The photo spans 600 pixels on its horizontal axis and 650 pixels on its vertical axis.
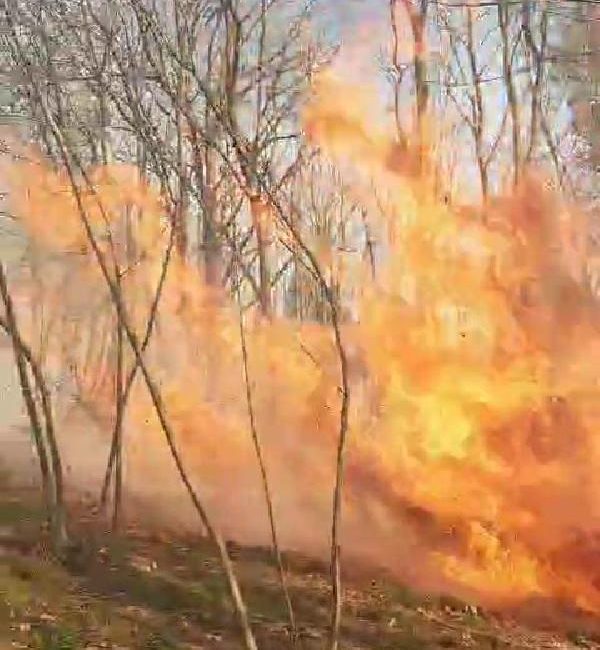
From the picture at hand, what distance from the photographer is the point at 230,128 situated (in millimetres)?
7805

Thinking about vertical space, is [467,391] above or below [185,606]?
above

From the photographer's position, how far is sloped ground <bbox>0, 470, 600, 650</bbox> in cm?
849

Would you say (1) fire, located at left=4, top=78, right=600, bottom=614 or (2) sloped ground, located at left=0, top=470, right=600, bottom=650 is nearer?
(2) sloped ground, located at left=0, top=470, right=600, bottom=650

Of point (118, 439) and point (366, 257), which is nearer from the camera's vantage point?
point (118, 439)

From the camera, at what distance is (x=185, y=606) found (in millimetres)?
9219

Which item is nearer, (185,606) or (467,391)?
(185,606)

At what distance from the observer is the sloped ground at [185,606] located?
8.49 meters

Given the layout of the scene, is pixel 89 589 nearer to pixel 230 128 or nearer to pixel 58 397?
pixel 230 128

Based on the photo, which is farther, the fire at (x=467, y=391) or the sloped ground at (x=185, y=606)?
the fire at (x=467, y=391)

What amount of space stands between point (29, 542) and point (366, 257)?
17.4 feet

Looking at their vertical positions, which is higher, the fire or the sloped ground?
the fire

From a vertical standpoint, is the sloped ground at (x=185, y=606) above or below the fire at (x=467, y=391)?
below

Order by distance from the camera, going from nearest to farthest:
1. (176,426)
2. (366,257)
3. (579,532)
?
(579,532) → (366,257) → (176,426)

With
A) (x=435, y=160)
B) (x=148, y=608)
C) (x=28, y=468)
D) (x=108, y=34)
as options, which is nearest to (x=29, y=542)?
(x=148, y=608)
